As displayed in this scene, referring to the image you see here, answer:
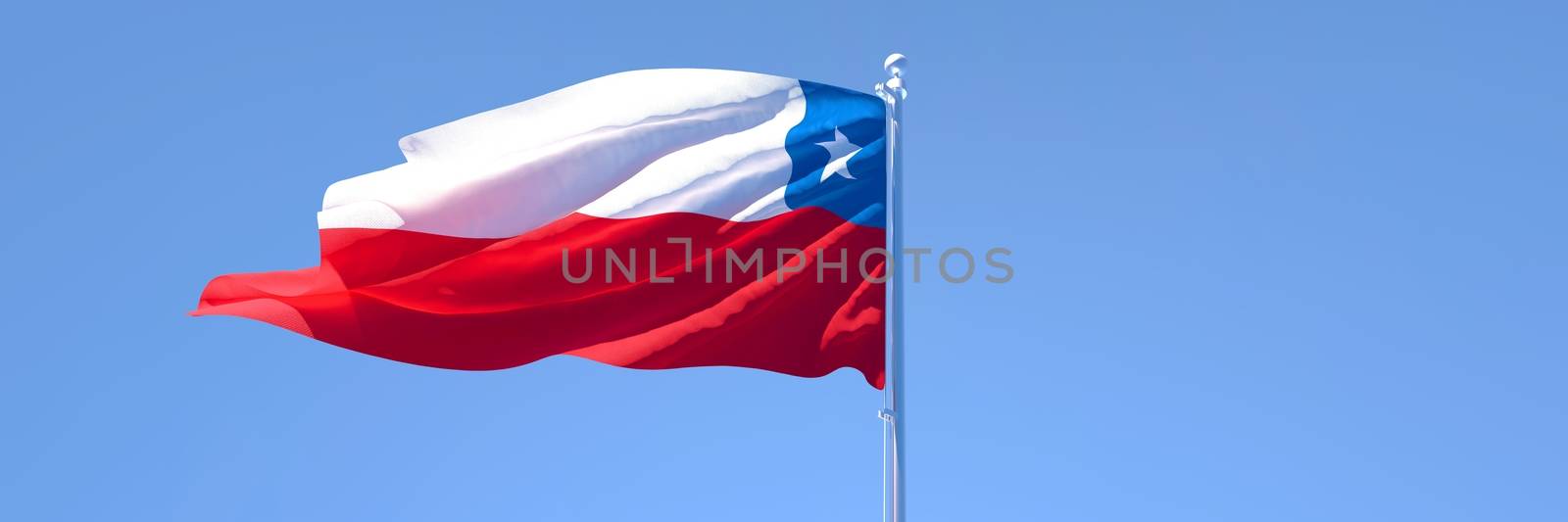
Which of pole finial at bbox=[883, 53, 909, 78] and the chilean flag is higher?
pole finial at bbox=[883, 53, 909, 78]

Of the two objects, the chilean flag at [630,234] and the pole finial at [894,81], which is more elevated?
the pole finial at [894,81]

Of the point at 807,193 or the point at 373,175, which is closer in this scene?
the point at 373,175

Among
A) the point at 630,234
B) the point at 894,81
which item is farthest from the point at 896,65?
the point at 630,234

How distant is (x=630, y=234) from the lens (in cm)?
1310

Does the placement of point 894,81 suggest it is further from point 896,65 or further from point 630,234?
point 630,234

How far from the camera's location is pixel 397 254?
1252 centimetres

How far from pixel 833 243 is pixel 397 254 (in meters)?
3.68

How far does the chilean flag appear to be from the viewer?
12.5 meters

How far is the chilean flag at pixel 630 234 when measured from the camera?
12.5 m

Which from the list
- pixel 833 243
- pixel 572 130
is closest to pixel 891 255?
pixel 833 243

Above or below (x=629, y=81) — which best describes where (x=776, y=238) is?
below

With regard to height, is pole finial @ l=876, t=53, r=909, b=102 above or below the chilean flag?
above

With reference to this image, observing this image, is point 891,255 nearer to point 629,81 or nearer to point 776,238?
point 776,238

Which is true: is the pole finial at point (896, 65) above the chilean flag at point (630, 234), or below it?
above
